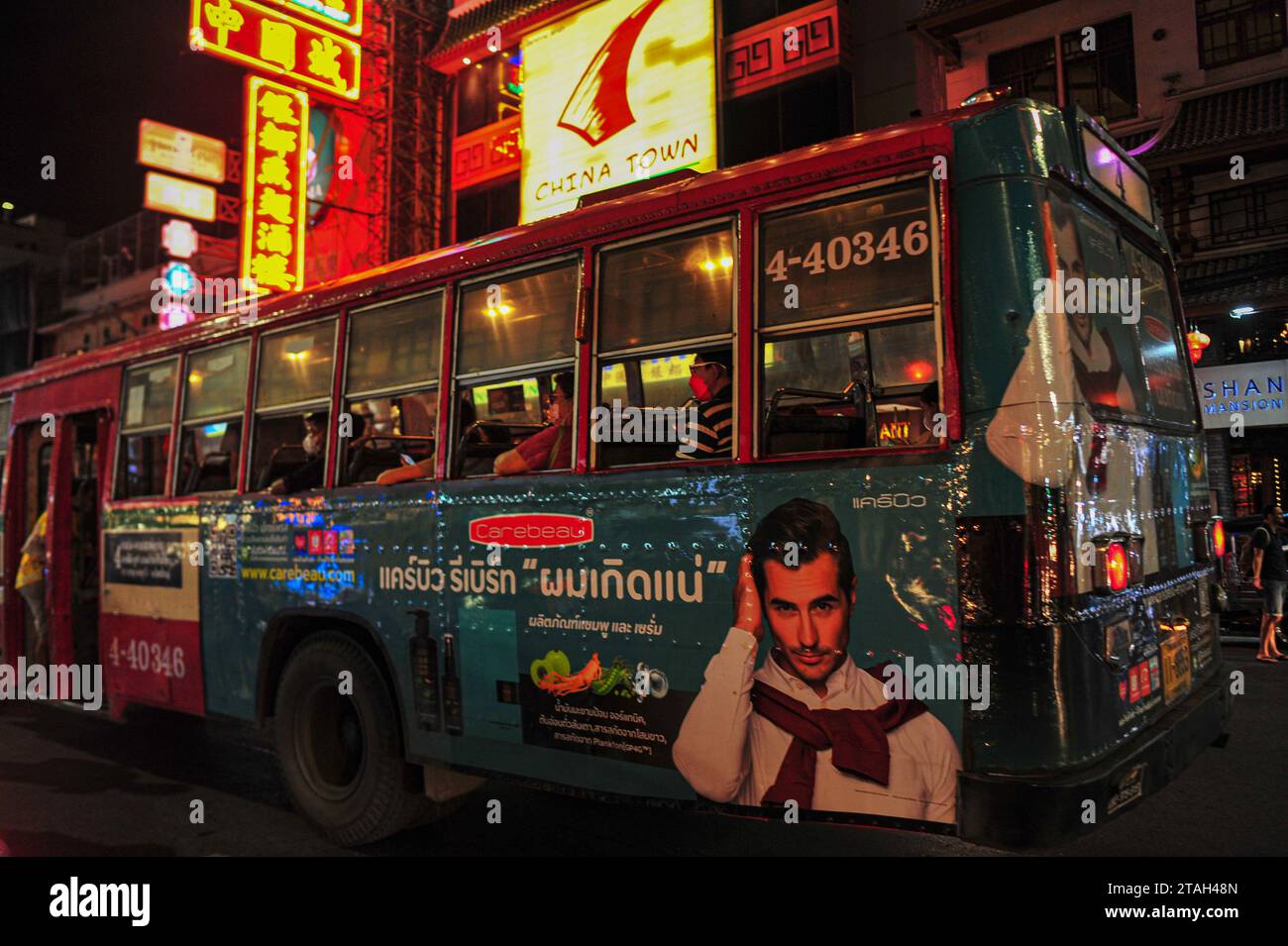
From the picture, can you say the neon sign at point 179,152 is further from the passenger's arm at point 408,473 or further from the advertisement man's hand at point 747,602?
the advertisement man's hand at point 747,602

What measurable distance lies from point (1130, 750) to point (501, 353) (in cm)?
323

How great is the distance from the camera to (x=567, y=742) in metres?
4.09

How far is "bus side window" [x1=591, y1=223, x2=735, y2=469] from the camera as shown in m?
3.82

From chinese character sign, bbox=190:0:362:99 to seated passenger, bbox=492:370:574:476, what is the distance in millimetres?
13739

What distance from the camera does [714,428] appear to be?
3826 mm

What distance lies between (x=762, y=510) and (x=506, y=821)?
2943 millimetres

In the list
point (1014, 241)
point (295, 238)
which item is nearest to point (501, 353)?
point (1014, 241)

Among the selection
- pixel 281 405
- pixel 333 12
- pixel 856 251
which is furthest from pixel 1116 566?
pixel 333 12

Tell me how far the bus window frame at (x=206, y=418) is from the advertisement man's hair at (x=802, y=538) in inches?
151

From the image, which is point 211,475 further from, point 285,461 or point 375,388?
point 375,388

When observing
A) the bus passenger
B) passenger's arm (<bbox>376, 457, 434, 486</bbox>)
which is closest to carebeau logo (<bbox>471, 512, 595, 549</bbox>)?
passenger's arm (<bbox>376, 457, 434, 486</bbox>)

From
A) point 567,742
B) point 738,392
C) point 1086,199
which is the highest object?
point 1086,199

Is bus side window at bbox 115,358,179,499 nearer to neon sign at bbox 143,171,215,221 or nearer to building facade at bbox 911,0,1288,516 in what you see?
building facade at bbox 911,0,1288,516

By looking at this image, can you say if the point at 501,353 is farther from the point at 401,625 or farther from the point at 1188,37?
the point at 1188,37
